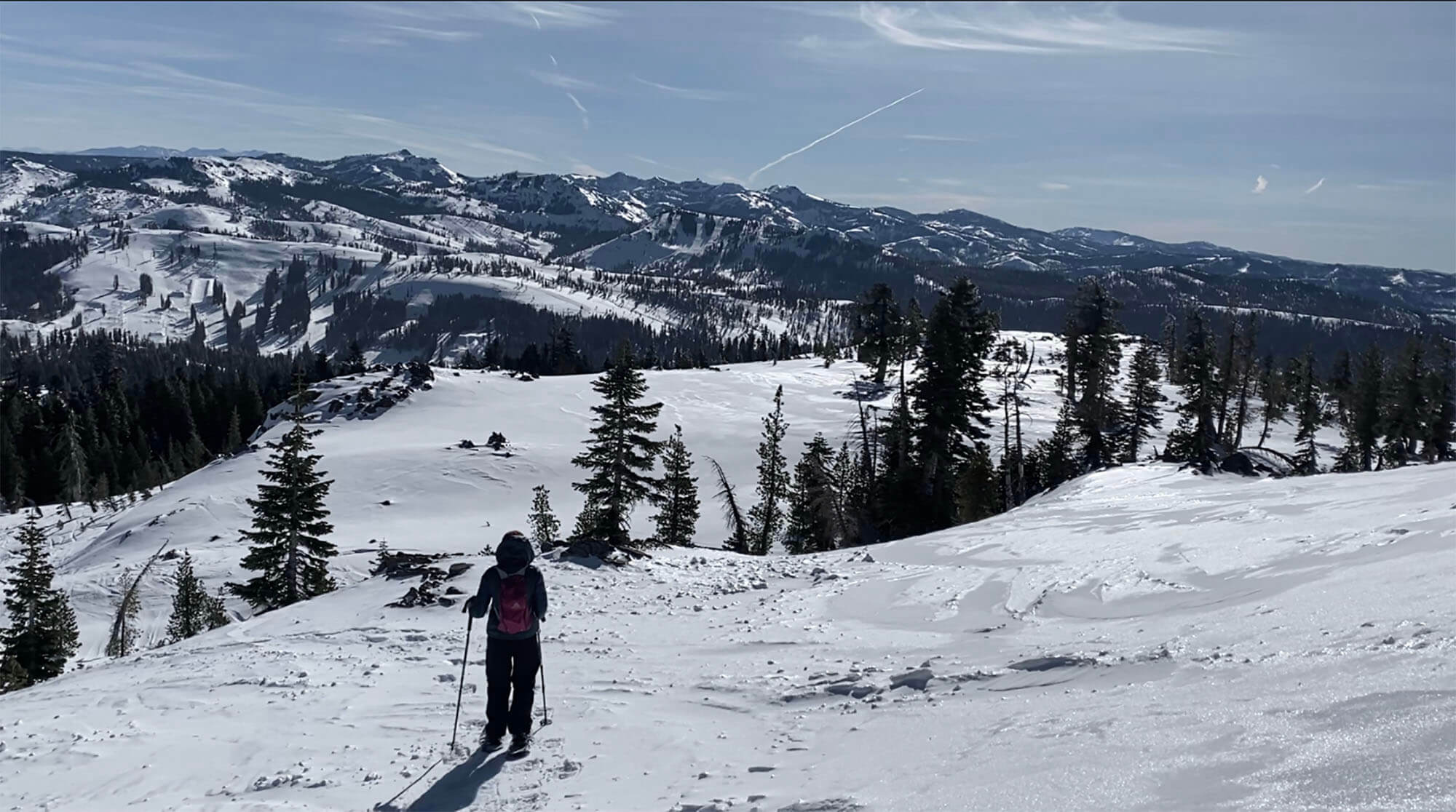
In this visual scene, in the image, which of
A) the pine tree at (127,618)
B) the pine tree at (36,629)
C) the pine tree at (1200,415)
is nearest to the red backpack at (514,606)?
the pine tree at (127,618)

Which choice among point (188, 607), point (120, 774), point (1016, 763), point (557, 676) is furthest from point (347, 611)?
point (188, 607)

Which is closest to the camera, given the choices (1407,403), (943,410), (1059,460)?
(943,410)

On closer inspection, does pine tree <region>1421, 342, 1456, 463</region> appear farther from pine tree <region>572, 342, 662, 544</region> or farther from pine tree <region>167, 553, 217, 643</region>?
pine tree <region>167, 553, 217, 643</region>

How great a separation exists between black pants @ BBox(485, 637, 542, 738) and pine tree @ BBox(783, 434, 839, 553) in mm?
26782

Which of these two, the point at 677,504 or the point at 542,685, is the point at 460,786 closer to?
the point at 542,685

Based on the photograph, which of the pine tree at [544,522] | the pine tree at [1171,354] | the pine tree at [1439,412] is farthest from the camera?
the pine tree at [1171,354]

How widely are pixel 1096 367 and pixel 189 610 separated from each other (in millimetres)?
48757

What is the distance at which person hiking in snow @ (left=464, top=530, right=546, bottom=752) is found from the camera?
334 inches

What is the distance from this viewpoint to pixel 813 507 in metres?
40.2

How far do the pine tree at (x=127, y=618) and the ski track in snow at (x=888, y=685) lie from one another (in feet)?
65.0

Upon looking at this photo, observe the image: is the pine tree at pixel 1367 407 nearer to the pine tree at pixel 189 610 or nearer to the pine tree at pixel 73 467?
the pine tree at pixel 189 610

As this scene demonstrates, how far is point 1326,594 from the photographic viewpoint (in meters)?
8.95

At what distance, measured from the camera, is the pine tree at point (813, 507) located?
38.0m

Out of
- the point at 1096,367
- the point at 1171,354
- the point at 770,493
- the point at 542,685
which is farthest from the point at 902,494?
the point at 1171,354
